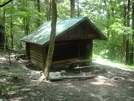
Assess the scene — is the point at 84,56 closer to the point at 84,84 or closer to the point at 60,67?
the point at 60,67

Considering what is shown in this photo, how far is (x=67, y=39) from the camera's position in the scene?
13.7 metres

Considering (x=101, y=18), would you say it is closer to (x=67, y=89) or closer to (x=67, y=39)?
(x=67, y=39)

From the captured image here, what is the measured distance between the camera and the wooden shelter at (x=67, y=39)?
13164 millimetres

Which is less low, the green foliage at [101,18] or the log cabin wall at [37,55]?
the green foliage at [101,18]

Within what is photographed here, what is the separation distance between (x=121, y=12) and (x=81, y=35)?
1145cm

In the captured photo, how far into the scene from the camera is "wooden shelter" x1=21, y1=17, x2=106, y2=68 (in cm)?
1316

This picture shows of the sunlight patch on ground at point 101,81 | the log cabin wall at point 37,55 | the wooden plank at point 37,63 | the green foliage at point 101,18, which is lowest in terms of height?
the sunlight patch on ground at point 101,81

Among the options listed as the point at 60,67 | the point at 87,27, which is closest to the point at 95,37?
the point at 87,27

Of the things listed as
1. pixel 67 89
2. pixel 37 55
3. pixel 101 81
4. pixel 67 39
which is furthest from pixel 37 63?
pixel 67 89

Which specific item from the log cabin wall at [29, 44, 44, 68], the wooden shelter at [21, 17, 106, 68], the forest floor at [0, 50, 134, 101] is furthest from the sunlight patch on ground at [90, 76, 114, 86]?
the log cabin wall at [29, 44, 44, 68]

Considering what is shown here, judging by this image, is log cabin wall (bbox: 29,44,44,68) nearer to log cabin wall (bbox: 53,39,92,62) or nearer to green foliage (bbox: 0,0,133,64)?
log cabin wall (bbox: 53,39,92,62)

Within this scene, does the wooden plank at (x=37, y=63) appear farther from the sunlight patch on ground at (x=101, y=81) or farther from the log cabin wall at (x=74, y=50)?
the sunlight patch on ground at (x=101, y=81)

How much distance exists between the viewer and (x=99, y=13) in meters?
26.4

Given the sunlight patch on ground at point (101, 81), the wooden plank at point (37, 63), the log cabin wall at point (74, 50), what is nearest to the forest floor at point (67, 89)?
the sunlight patch on ground at point (101, 81)
